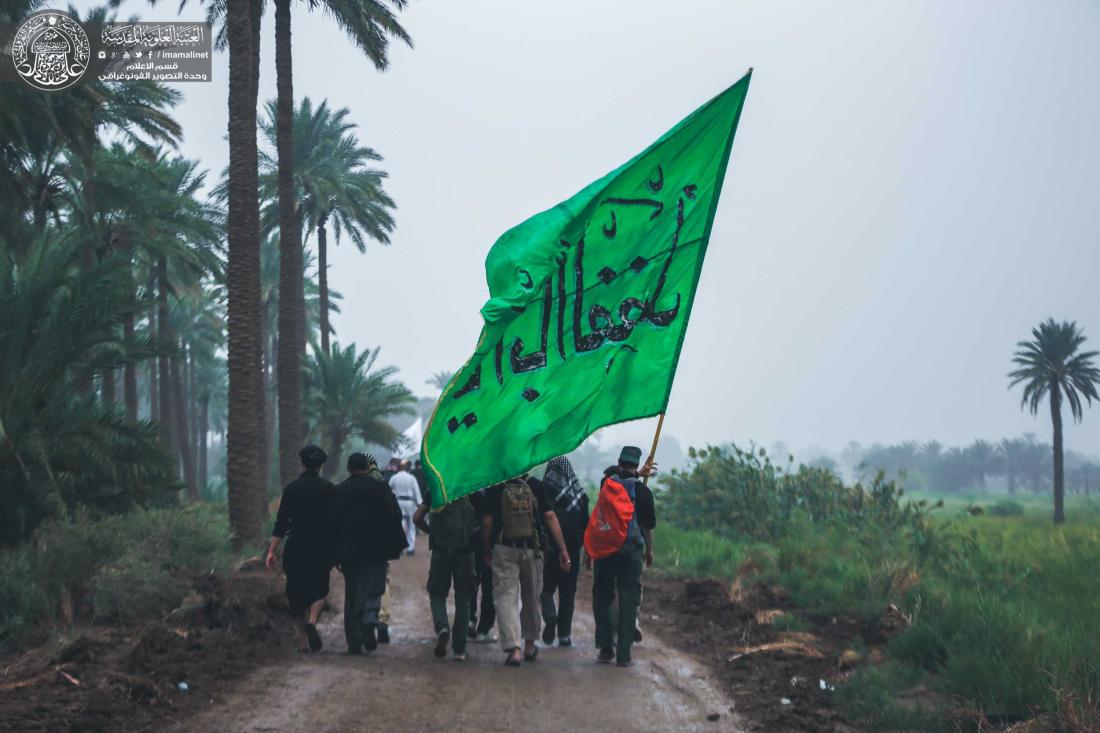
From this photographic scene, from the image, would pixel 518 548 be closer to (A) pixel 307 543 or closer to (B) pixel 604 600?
(B) pixel 604 600

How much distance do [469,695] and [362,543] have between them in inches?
90.7

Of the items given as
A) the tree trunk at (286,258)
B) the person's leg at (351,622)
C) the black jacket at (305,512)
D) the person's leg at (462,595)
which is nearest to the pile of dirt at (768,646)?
the person's leg at (462,595)

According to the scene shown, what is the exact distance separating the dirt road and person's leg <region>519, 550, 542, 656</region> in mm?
293

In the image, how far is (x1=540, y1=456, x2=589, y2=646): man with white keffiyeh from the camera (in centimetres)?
1101

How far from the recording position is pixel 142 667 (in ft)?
28.6

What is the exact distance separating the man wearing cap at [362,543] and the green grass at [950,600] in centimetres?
426

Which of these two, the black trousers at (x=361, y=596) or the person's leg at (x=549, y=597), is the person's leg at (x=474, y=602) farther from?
the black trousers at (x=361, y=596)

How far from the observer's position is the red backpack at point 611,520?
9625 millimetres

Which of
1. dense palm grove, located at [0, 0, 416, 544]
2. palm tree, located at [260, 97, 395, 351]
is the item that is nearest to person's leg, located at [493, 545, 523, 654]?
dense palm grove, located at [0, 0, 416, 544]

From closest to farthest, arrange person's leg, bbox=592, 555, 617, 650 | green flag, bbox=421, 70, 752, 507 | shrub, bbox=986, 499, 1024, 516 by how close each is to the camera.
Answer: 1. green flag, bbox=421, 70, 752, 507
2. person's leg, bbox=592, 555, 617, 650
3. shrub, bbox=986, 499, 1024, 516

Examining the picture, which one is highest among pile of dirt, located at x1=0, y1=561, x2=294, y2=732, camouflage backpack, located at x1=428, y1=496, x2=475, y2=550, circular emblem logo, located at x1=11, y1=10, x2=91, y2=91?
circular emblem logo, located at x1=11, y1=10, x2=91, y2=91

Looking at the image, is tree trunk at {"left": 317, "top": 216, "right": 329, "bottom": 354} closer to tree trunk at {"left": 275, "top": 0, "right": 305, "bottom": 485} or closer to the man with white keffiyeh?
tree trunk at {"left": 275, "top": 0, "right": 305, "bottom": 485}

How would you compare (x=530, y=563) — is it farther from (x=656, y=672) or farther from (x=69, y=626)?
(x=69, y=626)

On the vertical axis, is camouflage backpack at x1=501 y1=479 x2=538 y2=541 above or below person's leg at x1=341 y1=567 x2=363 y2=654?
above
